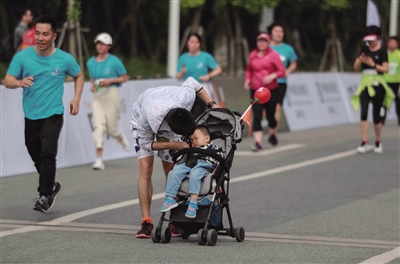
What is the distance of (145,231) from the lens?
9125mm

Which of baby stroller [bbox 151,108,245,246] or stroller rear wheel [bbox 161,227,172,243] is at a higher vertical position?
baby stroller [bbox 151,108,245,246]

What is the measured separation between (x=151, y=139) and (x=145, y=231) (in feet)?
2.61

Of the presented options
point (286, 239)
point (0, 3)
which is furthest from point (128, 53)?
point (286, 239)

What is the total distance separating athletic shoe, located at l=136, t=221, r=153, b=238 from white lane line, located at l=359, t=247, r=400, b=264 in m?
1.97

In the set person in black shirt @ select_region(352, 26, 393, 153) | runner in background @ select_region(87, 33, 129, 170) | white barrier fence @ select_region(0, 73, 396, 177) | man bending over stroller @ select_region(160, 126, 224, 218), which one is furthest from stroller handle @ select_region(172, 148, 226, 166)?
person in black shirt @ select_region(352, 26, 393, 153)

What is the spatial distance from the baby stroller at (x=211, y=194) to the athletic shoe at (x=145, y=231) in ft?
0.94

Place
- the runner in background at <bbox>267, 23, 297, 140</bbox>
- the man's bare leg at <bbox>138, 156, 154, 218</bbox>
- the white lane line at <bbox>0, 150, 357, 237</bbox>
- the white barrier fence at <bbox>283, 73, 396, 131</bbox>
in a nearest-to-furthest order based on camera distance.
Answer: the man's bare leg at <bbox>138, 156, 154, 218</bbox>, the white lane line at <bbox>0, 150, 357, 237</bbox>, the runner in background at <bbox>267, 23, 297, 140</bbox>, the white barrier fence at <bbox>283, 73, 396, 131</bbox>

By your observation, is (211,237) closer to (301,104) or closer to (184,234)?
(184,234)

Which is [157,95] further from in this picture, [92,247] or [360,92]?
[360,92]

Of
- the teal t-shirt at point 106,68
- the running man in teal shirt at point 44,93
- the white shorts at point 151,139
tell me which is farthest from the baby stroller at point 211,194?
the teal t-shirt at point 106,68

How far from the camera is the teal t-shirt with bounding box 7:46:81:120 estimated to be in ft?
34.8

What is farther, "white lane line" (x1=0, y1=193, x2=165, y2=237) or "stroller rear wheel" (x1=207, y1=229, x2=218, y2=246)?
"white lane line" (x1=0, y1=193, x2=165, y2=237)

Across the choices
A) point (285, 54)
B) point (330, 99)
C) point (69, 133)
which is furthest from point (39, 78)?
point (330, 99)

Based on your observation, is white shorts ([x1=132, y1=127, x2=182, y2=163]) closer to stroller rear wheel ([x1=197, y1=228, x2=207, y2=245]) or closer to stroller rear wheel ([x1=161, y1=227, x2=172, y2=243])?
stroller rear wheel ([x1=161, y1=227, x2=172, y2=243])
